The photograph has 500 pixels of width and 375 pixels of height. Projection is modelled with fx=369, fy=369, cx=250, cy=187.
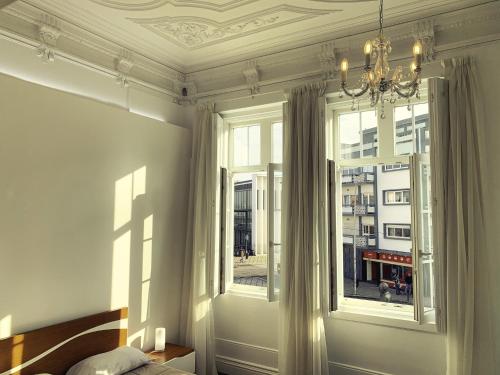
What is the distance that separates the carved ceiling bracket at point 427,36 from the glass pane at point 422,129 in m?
0.43

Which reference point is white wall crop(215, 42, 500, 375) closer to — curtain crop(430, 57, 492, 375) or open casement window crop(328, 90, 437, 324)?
curtain crop(430, 57, 492, 375)

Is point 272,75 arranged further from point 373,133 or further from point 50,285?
point 50,285

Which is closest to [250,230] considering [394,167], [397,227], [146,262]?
[146,262]

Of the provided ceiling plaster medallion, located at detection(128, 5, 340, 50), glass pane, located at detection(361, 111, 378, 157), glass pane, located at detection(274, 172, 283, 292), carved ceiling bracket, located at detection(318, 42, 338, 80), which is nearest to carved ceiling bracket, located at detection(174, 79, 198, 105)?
ceiling plaster medallion, located at detection(128, 5, 340, 50)

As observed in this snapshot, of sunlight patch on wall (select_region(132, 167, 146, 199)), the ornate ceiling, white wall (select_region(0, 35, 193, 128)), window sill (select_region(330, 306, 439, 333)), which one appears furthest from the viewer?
sunlight patch on wall (select_region(132, 167, 146, 199))

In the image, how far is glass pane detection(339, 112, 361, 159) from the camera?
11.8ft

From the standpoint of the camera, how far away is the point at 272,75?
3.81 meters

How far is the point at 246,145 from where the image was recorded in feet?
14.1

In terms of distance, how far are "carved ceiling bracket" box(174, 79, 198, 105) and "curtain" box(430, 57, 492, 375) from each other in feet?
8.29

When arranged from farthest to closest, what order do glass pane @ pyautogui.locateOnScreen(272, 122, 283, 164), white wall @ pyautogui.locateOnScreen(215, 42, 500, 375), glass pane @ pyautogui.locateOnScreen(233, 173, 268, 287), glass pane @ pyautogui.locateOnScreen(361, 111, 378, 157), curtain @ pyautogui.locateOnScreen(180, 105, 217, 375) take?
1. glass pane @ pyautogui.locateOnScreen(233, 173, 268, 287)
2. glass pane @ pyautogui.locateOnScreen(272, 122, 283, 164)
3. curtain @ pyautogui.locateOnScreen(180, 105, 217, 375)
4. glass pane @ pyautogui.locateOnScreen(361, 111, 378, 157)
5. white wall @ pyautogui.locateOnScreen(215, 42, 500, 375)

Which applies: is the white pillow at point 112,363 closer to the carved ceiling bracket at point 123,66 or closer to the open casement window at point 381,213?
the open casement window at point 381,213

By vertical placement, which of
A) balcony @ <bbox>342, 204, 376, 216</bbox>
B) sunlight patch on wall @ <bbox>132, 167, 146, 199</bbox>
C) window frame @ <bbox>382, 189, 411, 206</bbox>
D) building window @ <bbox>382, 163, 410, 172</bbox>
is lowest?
balcony @ <bbox>342, 204, 376, 216</bbox>

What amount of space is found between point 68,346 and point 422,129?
346 cm

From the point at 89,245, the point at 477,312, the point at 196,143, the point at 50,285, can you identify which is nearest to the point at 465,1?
the point at 477,312
